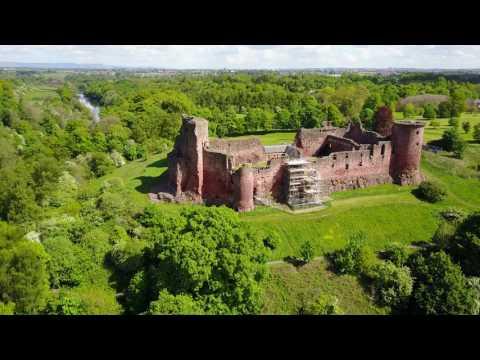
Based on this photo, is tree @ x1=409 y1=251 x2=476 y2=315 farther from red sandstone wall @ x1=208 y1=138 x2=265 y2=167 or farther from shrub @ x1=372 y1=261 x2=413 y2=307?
red sandstone wall @ x1=208 y1=138 x2=265 y2=167

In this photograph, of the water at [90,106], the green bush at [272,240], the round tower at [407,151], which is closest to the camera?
the green bush at [272,240]

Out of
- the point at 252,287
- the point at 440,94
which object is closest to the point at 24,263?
the point at 252,287

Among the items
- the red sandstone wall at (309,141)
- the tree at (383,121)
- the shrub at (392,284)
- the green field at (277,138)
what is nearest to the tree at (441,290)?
the shrub at (392,284)

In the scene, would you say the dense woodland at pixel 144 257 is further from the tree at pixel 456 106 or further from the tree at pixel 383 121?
the tree at pixel 456 106

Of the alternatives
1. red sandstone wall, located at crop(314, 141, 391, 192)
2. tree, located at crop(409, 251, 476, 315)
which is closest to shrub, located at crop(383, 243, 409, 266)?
tree, located at crop(409, 251, 476, 315)

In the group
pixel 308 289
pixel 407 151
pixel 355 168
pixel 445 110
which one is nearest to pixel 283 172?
pixel 355 168
